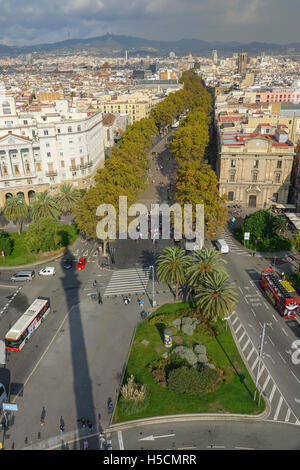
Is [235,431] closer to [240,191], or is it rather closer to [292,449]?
[292,449]

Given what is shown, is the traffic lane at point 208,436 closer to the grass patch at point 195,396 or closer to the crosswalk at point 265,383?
the crosswalk at point 265,383

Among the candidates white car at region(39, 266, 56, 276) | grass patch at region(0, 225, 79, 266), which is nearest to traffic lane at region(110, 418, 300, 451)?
white car at region(39, 266, 56, 276)

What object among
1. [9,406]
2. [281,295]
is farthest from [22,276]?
[281,295]

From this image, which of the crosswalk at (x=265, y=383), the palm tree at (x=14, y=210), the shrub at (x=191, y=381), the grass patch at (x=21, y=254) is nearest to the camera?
the crosswalk at (x=265, y=383)

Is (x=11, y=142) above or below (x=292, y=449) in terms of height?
above

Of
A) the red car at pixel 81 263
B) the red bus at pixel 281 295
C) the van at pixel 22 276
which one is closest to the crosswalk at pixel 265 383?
the red bus at pixel 281 295

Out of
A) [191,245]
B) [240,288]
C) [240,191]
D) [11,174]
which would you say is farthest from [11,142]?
[240,288]
